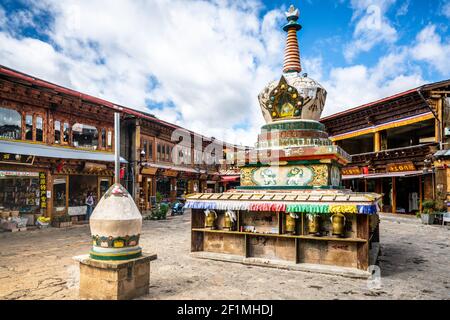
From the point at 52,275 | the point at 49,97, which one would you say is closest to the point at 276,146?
the point at 52,275

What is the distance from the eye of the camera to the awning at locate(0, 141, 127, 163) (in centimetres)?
1547

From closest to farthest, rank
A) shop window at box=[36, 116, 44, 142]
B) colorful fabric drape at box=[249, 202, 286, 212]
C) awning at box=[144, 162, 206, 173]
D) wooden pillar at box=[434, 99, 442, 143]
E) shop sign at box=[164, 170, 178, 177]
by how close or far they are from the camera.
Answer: colorful fabric drape at box=[249, 202, 286, 212]
shop window at box=[36, 116, 44, 142]
wooden pillar at box=[434, 99, 442, 143]
awning at box=[144, 162, 206, 173]
shop sign at box=[164, 170, 178, 177]

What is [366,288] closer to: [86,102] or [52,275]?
[52,275]

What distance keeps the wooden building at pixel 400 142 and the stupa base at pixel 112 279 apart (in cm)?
1970

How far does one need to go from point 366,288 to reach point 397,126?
65.8 ft

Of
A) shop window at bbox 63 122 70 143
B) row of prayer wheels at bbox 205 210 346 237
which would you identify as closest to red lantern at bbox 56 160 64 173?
shop window at bbox 63 122 70 143

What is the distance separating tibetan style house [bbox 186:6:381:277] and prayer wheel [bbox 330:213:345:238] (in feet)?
0.07

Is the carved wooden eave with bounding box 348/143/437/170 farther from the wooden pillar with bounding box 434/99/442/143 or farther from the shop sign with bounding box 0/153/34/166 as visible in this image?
the shop sign with bounding box 0/153/34/166

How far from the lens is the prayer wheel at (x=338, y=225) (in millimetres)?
7434

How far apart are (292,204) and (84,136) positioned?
16.4 meters

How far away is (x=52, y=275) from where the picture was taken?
7.32 m

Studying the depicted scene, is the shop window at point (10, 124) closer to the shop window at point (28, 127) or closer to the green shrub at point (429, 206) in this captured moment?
the shop window at point (28, 127)

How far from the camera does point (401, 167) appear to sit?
75.5 feet

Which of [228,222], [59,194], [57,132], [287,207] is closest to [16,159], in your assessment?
[57,132]
